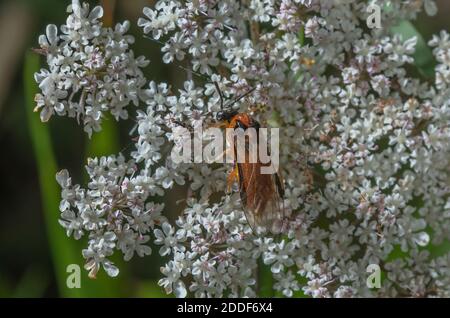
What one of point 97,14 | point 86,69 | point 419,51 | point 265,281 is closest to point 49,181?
point 86,69

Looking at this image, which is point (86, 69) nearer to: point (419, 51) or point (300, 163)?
point (300, 163)

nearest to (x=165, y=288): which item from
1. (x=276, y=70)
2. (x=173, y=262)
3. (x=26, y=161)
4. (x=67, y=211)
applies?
(x=173, y=262)

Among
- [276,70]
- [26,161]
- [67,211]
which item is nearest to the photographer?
[67,211]

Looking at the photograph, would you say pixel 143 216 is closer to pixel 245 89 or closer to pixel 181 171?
pixel 181 171

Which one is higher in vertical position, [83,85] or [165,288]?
[83,85]

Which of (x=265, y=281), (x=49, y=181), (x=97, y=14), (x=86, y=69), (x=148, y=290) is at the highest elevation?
(x=97, y=14)

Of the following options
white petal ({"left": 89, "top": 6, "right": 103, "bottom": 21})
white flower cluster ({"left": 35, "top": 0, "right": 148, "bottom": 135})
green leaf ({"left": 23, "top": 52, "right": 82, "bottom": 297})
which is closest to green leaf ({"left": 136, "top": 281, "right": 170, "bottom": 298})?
green leaf ({"left": 23, "top": 52, "right": 82, "bottom": 297})

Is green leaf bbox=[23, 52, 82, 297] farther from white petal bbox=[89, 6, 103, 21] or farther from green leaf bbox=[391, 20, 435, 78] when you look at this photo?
green leaf bbox=[391, 20, 435, 78]
